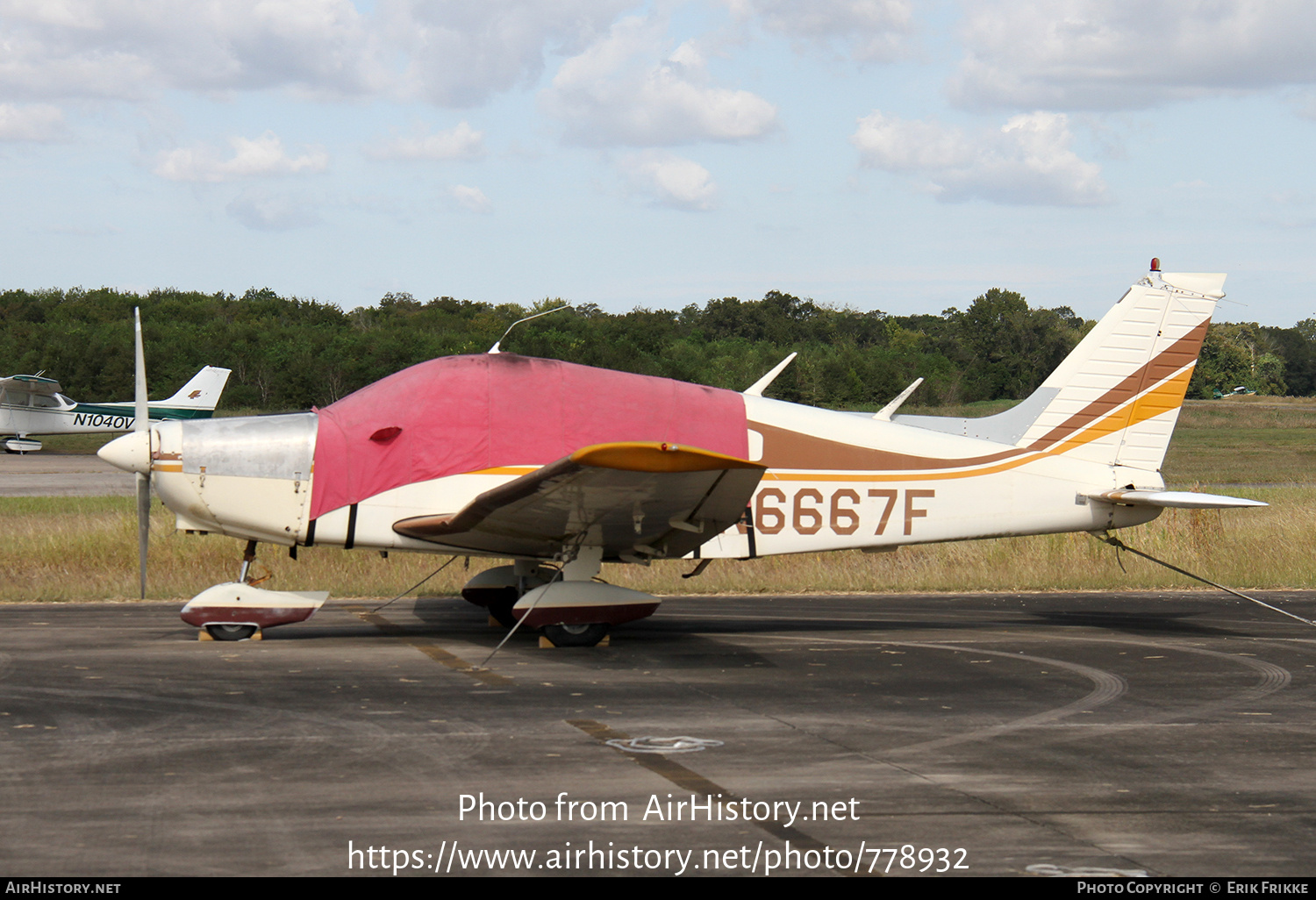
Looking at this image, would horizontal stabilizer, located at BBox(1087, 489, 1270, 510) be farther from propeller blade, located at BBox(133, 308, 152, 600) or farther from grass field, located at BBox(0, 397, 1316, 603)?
propeller blade, located at BBox(133, 308, 152, 600)

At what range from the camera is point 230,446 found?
9375mm

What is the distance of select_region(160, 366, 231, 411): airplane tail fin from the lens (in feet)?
131

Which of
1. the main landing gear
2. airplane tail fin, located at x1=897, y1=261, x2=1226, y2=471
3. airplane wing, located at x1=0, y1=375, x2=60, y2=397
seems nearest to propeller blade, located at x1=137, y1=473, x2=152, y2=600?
the main landing gear

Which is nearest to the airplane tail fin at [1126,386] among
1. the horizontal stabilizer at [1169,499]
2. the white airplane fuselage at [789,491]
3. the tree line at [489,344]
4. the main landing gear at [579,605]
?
the white airplane fuselage at [789,491]

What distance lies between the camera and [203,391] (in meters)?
40.2

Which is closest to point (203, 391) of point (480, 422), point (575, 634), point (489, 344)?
point (489, 344)

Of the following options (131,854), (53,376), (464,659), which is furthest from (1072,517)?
(53,376)

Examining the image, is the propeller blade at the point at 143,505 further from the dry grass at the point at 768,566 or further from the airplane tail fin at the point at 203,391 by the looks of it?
the airplane tail fin at the point at 203,391

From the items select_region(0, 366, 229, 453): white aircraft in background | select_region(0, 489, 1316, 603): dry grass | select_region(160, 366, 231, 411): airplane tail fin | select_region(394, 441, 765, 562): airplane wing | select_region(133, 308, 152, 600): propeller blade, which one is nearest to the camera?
select_region(394, 441, 765, 562): airplane wing

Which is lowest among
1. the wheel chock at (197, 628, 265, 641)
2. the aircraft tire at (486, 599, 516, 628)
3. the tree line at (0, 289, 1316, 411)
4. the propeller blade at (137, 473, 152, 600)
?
the wheel chock at (197, 628, 265, 641)

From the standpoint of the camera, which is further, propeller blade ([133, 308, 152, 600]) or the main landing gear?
propeller blade ([133, 308, 152, 600])

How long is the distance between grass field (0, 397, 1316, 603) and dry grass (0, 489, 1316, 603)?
2 centimetres

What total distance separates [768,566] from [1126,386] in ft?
19.5

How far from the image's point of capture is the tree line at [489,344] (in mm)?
46344
